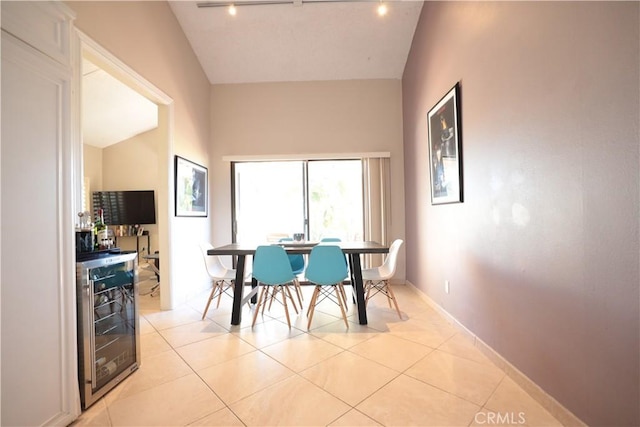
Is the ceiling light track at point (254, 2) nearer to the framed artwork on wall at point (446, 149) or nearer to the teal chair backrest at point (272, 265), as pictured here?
the framed artwork on wall at point (446, 149)

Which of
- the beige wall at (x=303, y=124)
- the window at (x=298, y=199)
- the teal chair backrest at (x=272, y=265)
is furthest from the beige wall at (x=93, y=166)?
the teal chair backrest at (x=272, y=265)

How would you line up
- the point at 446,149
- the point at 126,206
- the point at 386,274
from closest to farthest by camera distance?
the point at 446,149 < the point at 386,274 < the point at 126,206

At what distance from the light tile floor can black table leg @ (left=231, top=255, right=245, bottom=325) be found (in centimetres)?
8

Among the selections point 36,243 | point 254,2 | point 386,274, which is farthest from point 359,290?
point 254,2

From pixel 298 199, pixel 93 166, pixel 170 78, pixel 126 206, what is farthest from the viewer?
pixel 93 166

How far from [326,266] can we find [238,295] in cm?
99

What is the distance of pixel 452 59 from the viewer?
2590mm

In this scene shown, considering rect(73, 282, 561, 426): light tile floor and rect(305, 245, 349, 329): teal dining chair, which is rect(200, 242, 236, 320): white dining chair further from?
rect(305, 245, 349, 329): teal dining chair

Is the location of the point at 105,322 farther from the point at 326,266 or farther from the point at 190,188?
the point at 190,188

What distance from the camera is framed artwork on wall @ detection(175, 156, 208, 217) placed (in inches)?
135

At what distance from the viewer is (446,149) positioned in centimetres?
273

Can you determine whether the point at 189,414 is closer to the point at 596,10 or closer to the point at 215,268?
the point at 215,268

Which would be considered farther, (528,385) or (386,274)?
(386,274)

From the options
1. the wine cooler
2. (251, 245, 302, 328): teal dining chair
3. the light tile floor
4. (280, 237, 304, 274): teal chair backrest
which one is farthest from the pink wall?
the wine cooler
